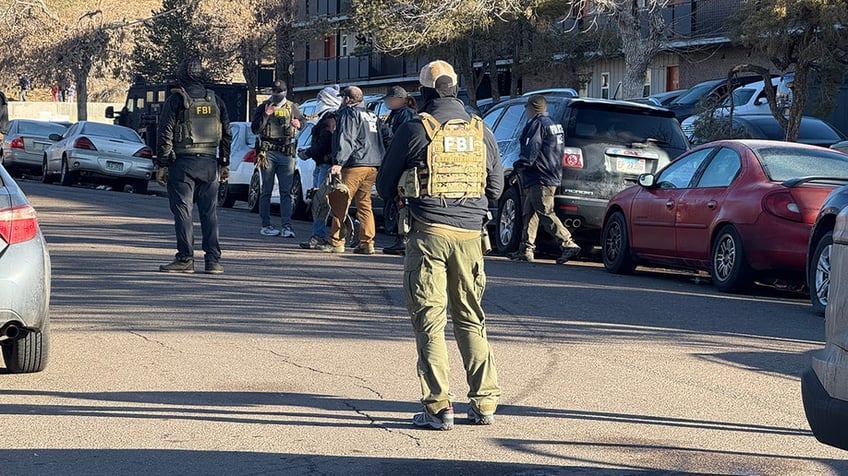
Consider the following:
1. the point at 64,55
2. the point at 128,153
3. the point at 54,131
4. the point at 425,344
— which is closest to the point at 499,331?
the point at 425,344

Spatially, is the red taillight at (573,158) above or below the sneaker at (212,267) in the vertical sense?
above

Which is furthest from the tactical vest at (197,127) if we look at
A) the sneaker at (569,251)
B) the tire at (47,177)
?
the tire at (47,177)

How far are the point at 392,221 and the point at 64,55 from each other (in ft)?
148

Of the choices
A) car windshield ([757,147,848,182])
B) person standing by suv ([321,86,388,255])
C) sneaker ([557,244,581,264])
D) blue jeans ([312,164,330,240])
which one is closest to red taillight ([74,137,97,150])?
blue jeans ([312,164,330,240])

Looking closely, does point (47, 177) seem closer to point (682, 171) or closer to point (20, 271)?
point (682, 171)

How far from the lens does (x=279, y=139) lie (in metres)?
17.4

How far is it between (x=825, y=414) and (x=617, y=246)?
33.6ft

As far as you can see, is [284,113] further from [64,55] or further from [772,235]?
[64,55]

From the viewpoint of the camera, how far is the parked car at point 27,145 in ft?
109

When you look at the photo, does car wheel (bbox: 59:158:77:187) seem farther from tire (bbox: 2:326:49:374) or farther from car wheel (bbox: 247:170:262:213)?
tire (bbox: 2:326:49:374)

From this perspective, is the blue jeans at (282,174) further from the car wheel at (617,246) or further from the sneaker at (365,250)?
the car wheel at (617,246)

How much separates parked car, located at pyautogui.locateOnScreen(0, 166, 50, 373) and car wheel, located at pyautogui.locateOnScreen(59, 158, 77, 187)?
21.7 meters

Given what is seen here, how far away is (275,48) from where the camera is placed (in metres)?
56.8

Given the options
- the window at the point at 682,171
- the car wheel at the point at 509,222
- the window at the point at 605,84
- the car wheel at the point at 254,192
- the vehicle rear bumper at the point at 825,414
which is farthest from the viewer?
the window at the point at 605,84
